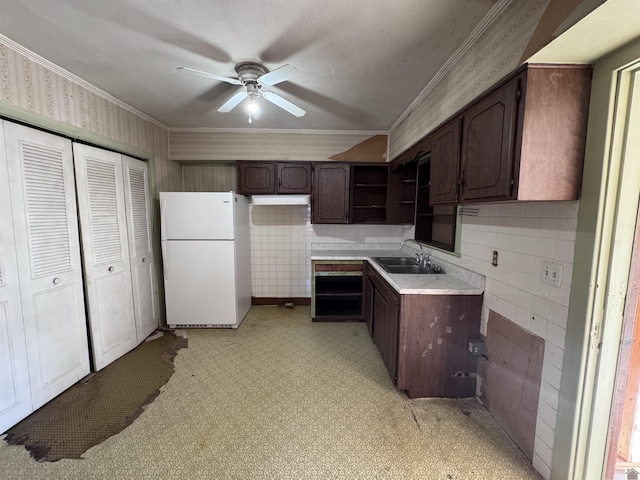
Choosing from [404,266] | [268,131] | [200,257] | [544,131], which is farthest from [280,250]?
[544,131]

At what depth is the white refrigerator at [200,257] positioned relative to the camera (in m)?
3.08

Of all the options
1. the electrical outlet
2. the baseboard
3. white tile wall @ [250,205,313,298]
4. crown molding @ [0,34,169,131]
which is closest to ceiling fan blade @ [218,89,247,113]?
crown molding @ [0,34,169,131]

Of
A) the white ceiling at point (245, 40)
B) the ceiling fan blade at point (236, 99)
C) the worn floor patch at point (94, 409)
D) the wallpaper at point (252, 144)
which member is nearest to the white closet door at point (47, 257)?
the worn floor patch at point (94, 409)

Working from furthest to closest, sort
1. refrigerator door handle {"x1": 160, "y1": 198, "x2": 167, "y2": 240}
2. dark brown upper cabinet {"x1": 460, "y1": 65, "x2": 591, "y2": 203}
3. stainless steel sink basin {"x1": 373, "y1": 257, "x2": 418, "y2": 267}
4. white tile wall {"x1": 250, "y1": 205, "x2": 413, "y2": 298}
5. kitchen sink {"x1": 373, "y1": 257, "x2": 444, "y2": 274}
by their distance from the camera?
1. white tile wall {"x1": 250, "y1": 205, "x2": 413, "y2": 298}
2. stainless steel sink basin {"x1": 373, "y1": 257, "x2": 418, "y2": 267}
3. refrigerator door handle {"x1": 160, "y1": 198, "x2": 167, "y2": 240}
4. kitchen sink {"x1": 373, "y1": 257, "x2": 444, "y2": 274}
5. dark brown upper cabinet {"x1": 460, "y1": 65, "x2": 591, "y2": 203}

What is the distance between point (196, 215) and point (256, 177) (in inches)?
35.9

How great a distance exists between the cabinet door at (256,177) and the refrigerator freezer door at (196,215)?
Result: 0.44 metres

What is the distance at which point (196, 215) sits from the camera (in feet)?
10.1

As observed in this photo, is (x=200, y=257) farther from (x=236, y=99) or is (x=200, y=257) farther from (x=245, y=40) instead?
(x=245, y=40)

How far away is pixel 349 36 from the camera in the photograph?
1647mm

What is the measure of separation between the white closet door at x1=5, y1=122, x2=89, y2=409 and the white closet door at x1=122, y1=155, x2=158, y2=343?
0.59 m

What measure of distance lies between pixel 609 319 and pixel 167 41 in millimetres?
2837

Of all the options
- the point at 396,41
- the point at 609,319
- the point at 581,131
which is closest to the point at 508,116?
the point at 581,131

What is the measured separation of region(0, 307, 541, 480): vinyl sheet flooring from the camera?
1.50 metres

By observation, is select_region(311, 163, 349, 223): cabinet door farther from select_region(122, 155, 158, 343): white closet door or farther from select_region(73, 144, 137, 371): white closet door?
select_region(73, 144, 137, 371): white closet door
